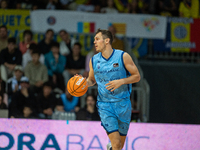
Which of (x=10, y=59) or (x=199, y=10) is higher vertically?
(x=199, y=10)

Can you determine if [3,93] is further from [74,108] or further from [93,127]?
[93,127]

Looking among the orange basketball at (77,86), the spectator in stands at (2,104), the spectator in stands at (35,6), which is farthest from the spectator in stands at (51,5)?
the orange basketball at (77,86)

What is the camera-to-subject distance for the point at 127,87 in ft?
17.2

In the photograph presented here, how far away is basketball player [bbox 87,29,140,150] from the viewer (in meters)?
5.01

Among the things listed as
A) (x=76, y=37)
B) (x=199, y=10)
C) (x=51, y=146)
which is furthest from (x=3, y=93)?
(x=199, y=10)

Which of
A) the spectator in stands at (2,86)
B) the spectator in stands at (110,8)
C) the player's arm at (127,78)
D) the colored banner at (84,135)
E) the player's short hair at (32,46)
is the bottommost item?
the colored banner at (84,135)

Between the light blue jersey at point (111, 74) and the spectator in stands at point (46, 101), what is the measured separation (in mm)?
3218

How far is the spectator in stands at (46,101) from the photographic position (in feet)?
26.6

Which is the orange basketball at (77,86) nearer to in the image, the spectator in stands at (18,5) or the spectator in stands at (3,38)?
the spectator in stands at (3,38)

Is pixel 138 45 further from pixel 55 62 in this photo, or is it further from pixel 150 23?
pixel 55 62

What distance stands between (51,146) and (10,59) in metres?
3.75

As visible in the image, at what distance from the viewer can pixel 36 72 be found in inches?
346

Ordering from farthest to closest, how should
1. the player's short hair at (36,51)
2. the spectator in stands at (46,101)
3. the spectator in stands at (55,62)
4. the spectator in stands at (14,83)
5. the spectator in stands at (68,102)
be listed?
the spectator in stands at (55,62) → the player's short hair at (36,51) → the spectator in stands at (14,83) → the spectator in stands at (68,102) → the spectator in stands at (46,101)

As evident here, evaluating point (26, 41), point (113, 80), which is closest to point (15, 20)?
point (26, 41)
